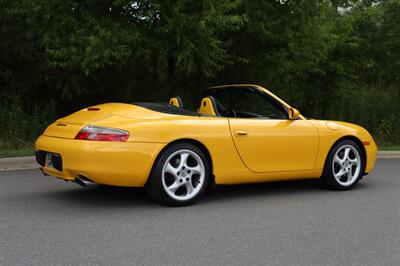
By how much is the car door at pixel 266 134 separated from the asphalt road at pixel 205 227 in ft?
1.45

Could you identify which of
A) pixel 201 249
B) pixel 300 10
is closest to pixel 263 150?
pixel 201 249

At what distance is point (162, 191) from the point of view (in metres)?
5.64

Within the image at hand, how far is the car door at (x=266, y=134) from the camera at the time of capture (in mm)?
6195

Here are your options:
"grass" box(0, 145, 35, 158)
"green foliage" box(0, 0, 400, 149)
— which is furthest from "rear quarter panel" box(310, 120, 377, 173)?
"grass" box(0, 145, 35, 158)

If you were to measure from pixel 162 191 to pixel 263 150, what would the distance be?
1.34 meters

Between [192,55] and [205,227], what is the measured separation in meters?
6.16

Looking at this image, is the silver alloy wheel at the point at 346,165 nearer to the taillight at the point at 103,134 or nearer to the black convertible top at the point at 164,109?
the black convertible top at the point at 164,109

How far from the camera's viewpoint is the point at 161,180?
18.4ft

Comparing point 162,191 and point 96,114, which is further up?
point 96,114

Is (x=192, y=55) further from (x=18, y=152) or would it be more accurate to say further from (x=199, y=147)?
(x=199, y=147)

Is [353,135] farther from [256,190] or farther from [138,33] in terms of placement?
[138,33]

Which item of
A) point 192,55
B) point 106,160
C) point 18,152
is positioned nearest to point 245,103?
point 106,160

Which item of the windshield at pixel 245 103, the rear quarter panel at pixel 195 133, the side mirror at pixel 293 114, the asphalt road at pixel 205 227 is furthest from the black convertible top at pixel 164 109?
the side mirror at pixel 293 114

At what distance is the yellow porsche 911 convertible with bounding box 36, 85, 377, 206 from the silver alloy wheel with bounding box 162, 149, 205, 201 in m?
0.01
